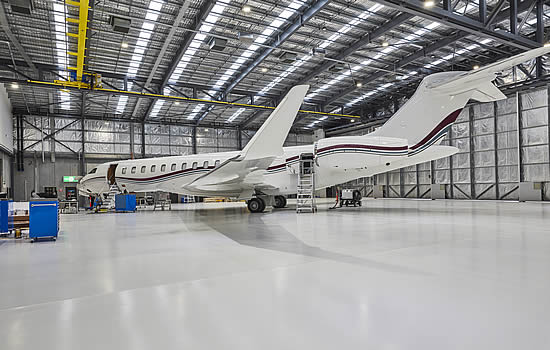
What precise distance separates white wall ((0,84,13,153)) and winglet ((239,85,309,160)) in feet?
76.0

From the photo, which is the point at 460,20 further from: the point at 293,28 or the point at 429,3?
the point at 293,28

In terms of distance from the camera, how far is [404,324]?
283cm

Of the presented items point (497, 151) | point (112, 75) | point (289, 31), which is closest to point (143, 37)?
point (112, 75)

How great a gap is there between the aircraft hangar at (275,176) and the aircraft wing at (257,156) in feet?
0.27

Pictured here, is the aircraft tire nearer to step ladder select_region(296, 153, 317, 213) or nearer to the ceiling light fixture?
step ladder select_region(296, 153, 317, 213)

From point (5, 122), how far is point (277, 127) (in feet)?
87.4

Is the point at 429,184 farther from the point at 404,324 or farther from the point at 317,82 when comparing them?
the point at 404,324

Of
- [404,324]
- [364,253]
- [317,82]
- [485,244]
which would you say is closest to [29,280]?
[404,324]

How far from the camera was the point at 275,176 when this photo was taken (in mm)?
16188

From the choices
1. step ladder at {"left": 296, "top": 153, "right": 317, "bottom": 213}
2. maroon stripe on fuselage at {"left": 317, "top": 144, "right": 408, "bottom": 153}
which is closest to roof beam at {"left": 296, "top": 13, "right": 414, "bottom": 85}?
maroon stripe on fuselage at {"left": 317, "top": 144, "right": 408, "bottom": 153}

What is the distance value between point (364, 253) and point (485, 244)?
2.62 m

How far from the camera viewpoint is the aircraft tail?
12.6 m

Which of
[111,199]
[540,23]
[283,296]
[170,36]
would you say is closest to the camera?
[283,296]

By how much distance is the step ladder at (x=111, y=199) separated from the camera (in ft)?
61.6
